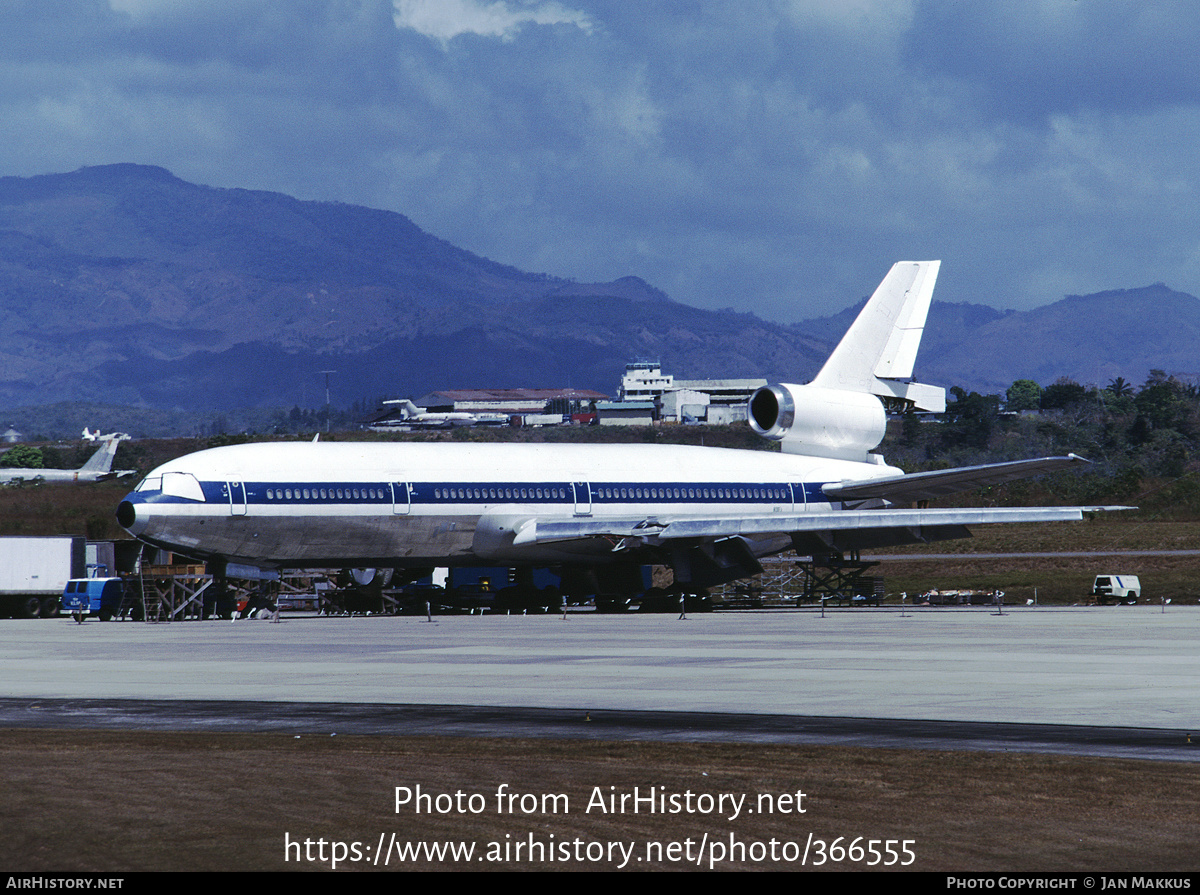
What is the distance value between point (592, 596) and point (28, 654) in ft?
91.3

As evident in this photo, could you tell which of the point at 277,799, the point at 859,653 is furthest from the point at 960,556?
the point at 277,799

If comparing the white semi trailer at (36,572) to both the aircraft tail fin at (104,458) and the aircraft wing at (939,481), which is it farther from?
the aircraft tail fin at (104,458)

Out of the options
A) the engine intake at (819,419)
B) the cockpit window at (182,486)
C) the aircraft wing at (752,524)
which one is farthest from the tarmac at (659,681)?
the engine intake at (819,419)

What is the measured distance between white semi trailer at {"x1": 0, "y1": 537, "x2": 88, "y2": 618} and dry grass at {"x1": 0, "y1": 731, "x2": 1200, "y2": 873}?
44066mm

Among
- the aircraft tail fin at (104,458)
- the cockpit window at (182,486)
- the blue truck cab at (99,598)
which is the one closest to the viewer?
the cockpit window at (182,486)

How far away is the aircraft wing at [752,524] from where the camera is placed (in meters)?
49.0

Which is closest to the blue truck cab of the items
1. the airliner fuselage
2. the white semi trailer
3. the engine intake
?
the white semi trailer

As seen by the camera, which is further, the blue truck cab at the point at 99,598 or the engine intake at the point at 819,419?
the engine intake at the point at 819,419

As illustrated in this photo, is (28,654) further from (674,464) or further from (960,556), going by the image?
(960,556)

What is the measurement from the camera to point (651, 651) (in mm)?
30469

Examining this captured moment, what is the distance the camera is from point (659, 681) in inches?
928

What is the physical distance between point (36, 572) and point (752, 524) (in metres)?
28.1

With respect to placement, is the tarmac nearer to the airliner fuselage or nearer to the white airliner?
the airliner fuselage

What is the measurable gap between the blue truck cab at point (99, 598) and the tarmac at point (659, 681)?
10.7m
